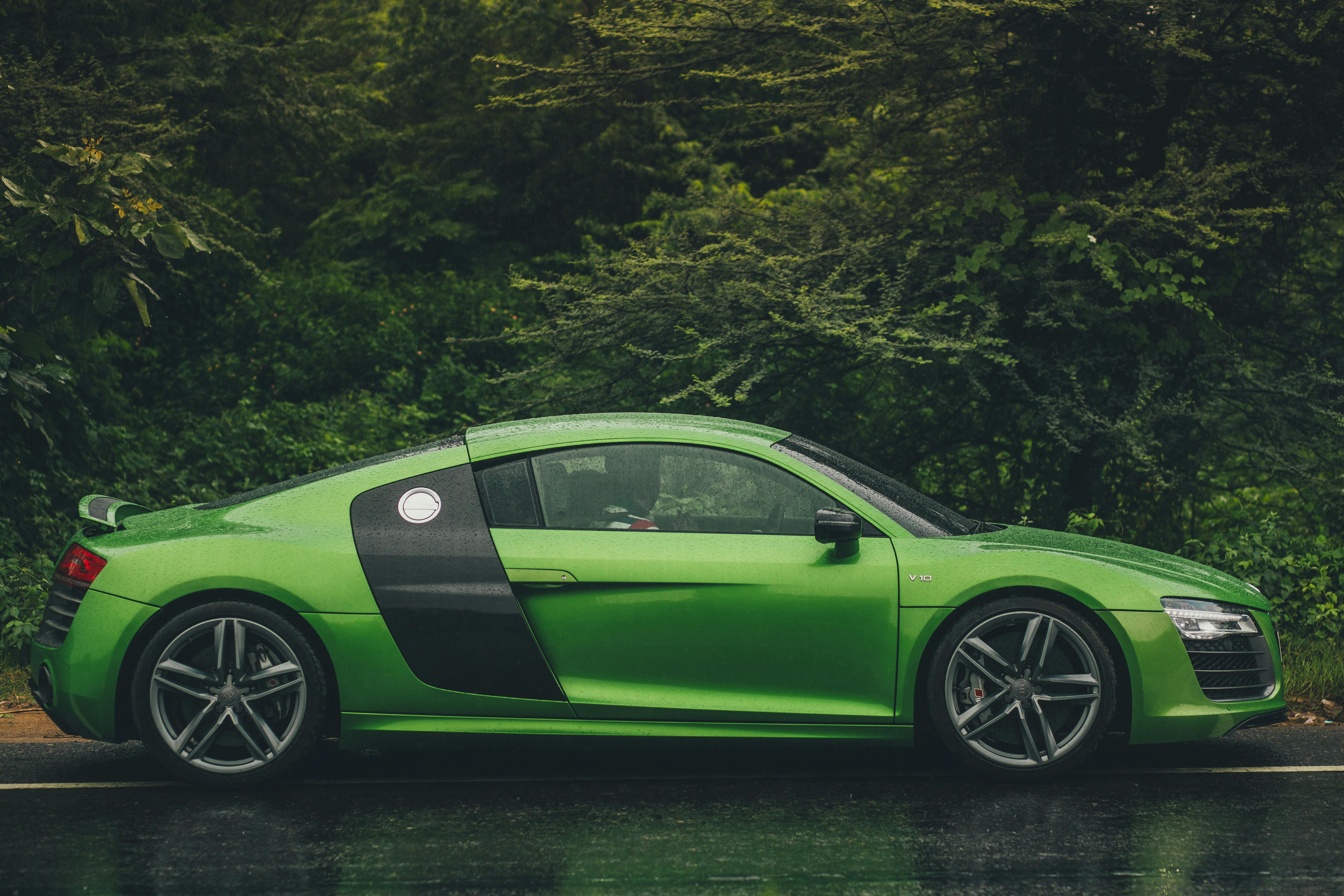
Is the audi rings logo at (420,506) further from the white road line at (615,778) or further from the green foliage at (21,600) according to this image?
the green foliage at (21,600)

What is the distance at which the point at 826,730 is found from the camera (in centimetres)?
456

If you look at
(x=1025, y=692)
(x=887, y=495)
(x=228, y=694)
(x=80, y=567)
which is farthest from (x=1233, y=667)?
(x=80, y=567)

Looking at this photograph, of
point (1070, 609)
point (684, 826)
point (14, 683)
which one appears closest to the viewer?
point (684, 826)

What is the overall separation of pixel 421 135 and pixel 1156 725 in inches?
628

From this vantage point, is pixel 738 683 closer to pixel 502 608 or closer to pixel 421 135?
pixel 502 608

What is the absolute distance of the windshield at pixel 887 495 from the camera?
15.9 ft

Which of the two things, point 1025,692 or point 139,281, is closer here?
point 1025,692

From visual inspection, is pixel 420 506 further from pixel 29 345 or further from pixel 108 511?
pixel 29 345

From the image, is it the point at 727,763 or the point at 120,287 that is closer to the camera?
the point at 727,763

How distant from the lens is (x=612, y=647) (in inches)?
179

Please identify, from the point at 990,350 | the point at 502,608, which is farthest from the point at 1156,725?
the point at 990,350

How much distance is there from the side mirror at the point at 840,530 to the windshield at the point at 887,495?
287 mm

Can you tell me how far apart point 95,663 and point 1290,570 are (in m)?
6.44

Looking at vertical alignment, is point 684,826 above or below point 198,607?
below
